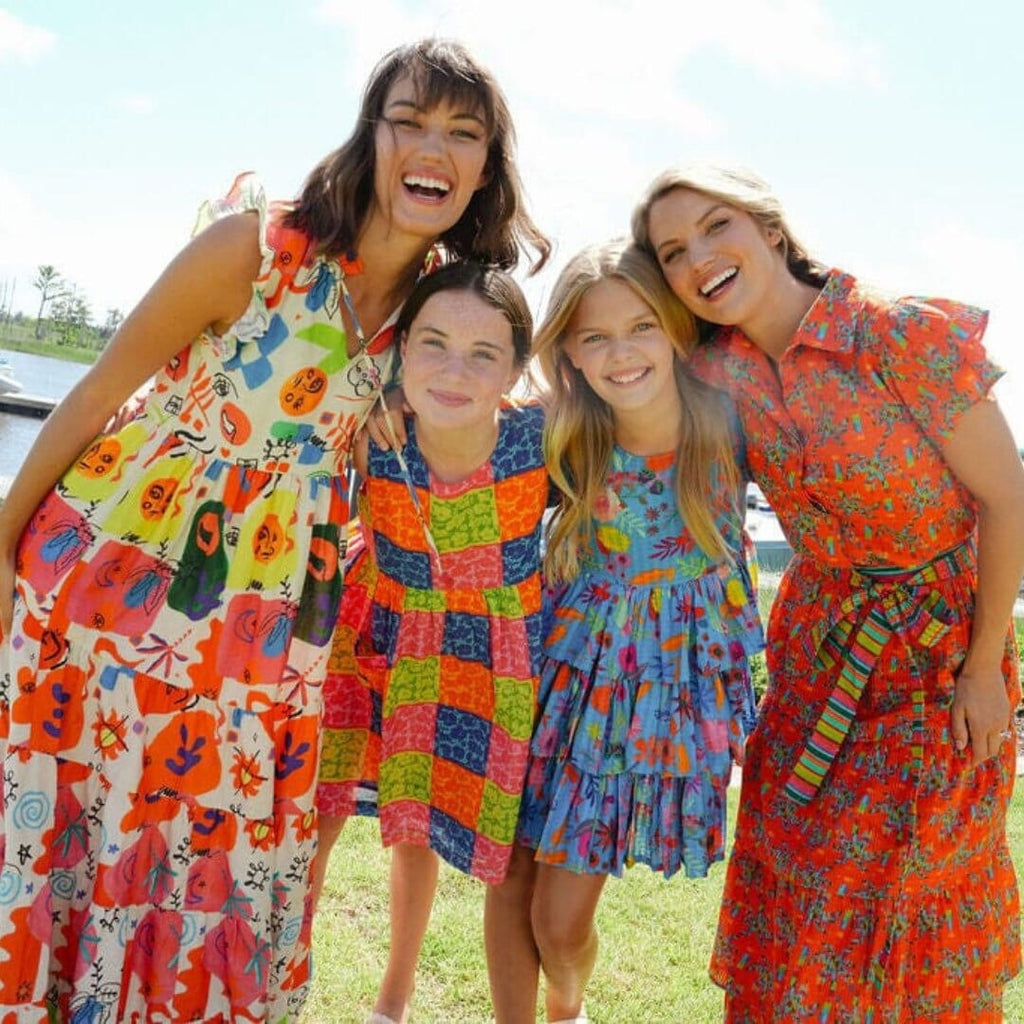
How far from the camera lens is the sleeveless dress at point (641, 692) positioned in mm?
2443

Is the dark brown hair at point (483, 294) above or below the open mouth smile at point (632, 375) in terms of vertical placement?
above

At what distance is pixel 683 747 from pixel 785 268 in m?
1.14

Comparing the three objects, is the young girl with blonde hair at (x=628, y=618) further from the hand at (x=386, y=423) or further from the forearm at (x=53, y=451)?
the forearm at (x=53, y=451)

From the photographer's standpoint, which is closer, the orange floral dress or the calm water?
the orange floral dress

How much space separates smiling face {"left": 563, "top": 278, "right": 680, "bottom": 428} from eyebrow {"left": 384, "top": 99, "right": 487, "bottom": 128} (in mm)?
468

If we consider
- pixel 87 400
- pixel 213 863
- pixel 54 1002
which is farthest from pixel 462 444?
pixel 54 1002

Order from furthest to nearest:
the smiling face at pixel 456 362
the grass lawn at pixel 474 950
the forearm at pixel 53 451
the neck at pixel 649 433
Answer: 1. the grass lawn at pixel 474 950
2. the neck at pixel 649 433
3. the smiling face at pixel 456 362
4. the forearm at pixel 53 451

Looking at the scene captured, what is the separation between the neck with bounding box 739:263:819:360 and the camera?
246 centimetres

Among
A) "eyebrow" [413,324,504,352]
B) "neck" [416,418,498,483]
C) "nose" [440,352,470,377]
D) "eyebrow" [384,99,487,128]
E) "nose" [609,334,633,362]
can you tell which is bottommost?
"neck" [416,418,498,483]

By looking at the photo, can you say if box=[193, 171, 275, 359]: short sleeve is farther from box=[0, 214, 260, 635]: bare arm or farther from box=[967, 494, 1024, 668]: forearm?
box=[967, 494, 1024, 668]: forearm

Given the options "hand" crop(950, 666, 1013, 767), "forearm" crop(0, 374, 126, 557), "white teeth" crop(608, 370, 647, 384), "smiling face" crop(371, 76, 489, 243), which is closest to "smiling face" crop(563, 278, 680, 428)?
"white teeth" crop(608, 370, 647, 384)

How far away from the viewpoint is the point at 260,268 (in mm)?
2309

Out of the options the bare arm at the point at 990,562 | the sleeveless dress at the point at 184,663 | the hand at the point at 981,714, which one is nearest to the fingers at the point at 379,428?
the sleeveless dress at the point at 184,663

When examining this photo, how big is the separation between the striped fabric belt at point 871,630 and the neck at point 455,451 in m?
0.90
